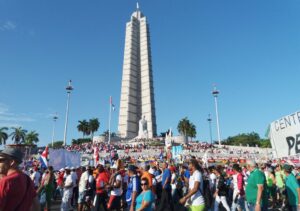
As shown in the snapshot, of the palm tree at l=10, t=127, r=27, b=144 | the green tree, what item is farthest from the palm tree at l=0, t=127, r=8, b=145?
the green tree

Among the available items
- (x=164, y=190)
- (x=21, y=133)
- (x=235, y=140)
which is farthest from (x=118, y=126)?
Answer: (x=164, y=190)

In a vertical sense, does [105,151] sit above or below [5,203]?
above

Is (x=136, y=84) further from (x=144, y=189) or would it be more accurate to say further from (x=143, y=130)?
(x=144, y=189)

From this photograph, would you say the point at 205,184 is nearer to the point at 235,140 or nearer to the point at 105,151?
the point at 105,151

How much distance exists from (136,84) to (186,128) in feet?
64.8

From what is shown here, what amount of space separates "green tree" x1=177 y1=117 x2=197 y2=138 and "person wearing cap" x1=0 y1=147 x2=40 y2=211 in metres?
74.2

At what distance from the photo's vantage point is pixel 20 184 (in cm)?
245

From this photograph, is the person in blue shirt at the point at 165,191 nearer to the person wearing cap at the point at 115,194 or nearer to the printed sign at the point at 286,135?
the person wearing cap at the point at 115,194

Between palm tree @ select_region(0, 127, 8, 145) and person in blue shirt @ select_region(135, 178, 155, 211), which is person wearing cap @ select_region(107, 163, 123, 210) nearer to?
person in blue shirt @ select_region(135, 178, 155, 211)

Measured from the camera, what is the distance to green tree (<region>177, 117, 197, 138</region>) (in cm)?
7588

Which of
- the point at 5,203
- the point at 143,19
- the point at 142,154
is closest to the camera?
the point at 5,203

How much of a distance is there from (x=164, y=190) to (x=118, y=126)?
64.4 metres

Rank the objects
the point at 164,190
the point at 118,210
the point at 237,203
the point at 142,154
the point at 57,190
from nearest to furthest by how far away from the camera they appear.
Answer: the point at 118,210, the point at 237,203, the point at 164,190, the point at 57,190, the point at 142,154

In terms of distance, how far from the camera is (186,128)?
7594cm
